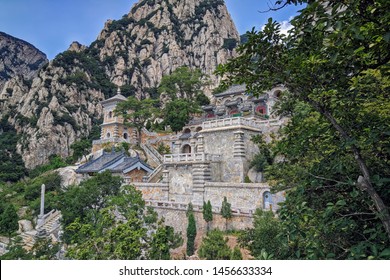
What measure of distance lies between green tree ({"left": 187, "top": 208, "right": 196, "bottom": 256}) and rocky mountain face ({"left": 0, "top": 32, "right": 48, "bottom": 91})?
64640 millimetres

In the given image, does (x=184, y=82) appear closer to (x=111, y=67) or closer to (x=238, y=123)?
(x=238, y=123)

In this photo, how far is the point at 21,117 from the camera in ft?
192

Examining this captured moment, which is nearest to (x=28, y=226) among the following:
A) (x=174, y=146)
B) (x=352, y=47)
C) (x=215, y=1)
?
(x=174, y=146)

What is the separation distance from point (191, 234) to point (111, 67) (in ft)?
228

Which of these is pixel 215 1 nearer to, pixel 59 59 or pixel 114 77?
pixel 114 77

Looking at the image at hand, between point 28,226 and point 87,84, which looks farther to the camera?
point 87,84

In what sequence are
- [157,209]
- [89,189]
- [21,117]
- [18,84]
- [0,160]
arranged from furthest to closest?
[18,84], [21,117], [0,160], [157,209], [89,189]

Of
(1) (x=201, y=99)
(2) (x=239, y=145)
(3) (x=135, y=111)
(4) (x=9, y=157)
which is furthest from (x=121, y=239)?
(4) (x=9, y=157)

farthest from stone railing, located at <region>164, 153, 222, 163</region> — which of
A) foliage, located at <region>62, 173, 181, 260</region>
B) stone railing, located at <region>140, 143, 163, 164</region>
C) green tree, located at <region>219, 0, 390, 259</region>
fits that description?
green tree, located at <region>219, 0, 390, 259</region>

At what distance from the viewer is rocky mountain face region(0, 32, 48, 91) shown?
69250 millimetres

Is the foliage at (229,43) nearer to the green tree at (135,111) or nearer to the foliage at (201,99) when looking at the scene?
the foliage at (201,99)

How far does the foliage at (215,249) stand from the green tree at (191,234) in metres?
2.85

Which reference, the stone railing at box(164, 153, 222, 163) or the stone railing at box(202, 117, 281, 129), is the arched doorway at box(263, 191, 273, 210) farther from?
the stone railing at box(202, 117, 281, 129)

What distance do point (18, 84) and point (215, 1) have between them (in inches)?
2419
